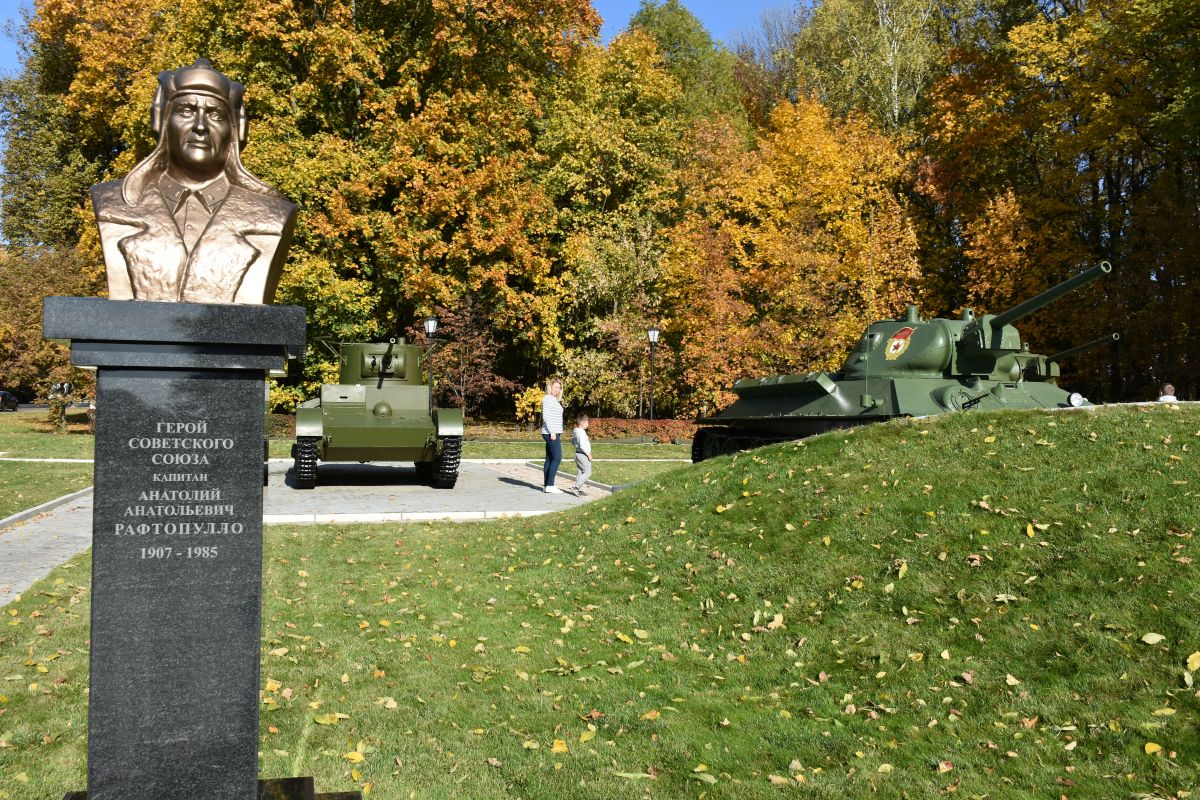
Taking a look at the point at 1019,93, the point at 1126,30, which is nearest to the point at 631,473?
the point at 1126,30

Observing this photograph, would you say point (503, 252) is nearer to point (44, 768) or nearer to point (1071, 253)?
point (1071, 253)

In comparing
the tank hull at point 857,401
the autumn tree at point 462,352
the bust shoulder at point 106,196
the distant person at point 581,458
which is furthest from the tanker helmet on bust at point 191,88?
the autumn tree at point 462,352

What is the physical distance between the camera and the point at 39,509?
39.8 ft

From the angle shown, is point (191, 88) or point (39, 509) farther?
point (39, 509)

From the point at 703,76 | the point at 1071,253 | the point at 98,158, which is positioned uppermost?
the point at 703,76

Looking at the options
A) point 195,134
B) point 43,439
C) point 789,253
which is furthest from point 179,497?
point 789,253

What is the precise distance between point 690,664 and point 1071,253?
2352cm

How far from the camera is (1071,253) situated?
2520 cm

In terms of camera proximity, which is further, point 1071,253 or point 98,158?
point 98,158

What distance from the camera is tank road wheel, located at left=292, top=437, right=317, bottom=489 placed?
1481cm

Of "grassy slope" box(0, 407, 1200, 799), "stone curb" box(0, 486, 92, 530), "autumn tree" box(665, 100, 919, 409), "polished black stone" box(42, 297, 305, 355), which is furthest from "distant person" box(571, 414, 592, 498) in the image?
"autumn tree" box(665, 100, 919, 409)

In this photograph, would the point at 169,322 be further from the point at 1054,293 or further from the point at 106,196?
the point at 1054,293

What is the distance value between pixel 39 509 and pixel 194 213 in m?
9.61

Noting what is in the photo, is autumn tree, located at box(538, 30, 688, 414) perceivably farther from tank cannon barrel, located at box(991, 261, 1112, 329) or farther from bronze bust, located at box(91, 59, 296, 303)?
bronze bust, located at box(91, 59, 296, 303)
